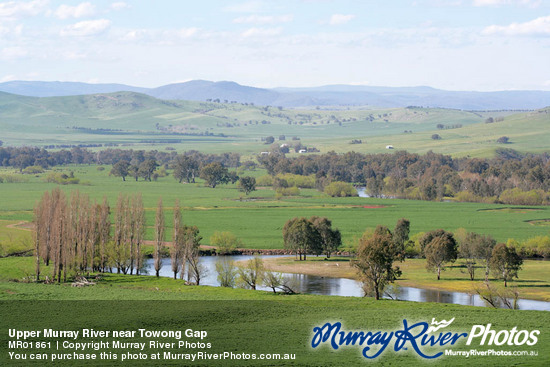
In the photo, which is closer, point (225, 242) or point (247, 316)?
point (247, 316)

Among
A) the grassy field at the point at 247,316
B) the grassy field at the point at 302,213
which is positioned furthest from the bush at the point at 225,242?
the grassy field at the point at 247,316

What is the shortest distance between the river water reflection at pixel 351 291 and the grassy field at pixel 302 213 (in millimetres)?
24264

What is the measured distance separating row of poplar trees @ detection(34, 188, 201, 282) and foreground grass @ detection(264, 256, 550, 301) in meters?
14.9

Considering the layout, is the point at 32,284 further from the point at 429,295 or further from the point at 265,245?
the point at 265,245

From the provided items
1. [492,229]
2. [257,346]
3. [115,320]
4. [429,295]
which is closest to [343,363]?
[257,346]

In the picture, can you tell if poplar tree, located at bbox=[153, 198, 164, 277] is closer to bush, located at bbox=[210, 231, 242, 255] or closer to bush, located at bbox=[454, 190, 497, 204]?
bush, located at bbox=[210, 231, 242, 255]

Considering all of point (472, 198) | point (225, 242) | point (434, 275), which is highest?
point (434, 275)

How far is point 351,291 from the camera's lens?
8225 centimetres

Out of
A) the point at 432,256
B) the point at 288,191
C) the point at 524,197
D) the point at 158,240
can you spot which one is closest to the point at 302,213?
the point at 288,191

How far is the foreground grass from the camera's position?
82.1 metres

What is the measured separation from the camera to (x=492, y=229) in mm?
129000

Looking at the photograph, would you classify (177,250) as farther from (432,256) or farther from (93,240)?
(432,256)

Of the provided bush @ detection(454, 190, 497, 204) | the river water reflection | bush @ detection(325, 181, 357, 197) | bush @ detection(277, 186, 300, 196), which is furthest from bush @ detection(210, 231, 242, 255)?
bush @ detection(454, 190, 497, 204)

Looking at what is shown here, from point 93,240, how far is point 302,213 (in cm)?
6661
